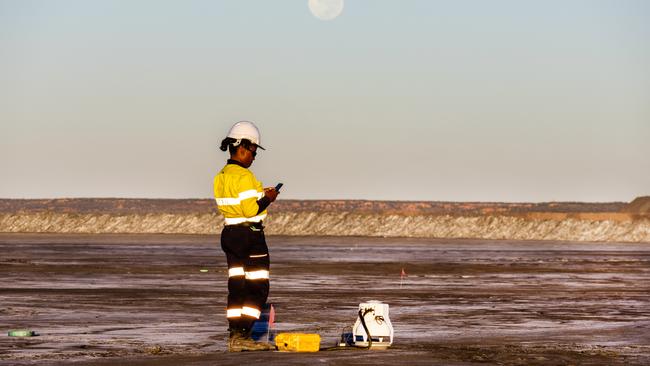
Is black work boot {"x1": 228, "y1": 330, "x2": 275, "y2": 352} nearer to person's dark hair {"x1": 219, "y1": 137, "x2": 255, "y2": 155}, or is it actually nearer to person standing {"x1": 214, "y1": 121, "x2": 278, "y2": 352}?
person standing {"x1": 214, "y1": 121, "x2": 278, "y2": 352}

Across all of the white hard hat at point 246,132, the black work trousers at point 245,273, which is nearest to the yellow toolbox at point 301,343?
the black work trousers at point 245,273

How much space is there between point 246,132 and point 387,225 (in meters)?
139

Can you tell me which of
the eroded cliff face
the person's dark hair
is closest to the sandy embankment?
the eroded cliff face

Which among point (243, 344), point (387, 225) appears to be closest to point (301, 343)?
point (243, 344)

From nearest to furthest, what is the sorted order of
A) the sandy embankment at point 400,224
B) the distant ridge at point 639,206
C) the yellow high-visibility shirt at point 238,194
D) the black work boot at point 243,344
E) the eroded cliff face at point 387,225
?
the black work boot at point 243,344
the yellow high-visibility shirt at point 238,194
the eroded cliff face at point 387,225
the sandy embankment at point 400,224
the distant ridge at point 639,206

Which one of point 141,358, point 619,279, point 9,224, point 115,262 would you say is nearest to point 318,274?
point 619,279

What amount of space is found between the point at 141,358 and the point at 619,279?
24.2 m

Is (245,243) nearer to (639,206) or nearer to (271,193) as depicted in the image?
(271,193)

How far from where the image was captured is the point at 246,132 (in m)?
15.6

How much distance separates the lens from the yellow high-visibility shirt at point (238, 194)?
50.4 feet

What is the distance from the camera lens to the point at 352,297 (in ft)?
87.8

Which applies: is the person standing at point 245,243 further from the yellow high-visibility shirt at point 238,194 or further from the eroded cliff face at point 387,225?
the eroded cliff face at point 387,225

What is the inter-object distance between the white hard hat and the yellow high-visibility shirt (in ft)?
1.11

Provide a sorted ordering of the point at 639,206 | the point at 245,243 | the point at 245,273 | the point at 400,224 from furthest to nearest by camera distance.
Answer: the point at 639,206 < the point at 400,224 < the point at 245,273 < the point at 245,243
